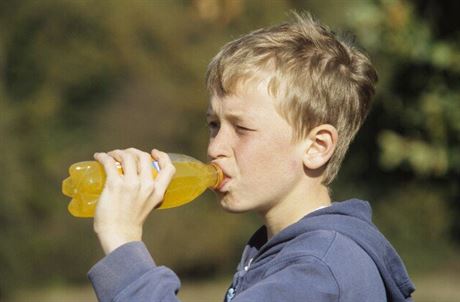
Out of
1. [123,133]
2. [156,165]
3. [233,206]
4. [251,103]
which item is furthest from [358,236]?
[123,133]

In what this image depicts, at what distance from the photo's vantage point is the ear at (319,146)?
2.98 m

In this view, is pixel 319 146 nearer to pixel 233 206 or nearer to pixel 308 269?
pixel 233 206

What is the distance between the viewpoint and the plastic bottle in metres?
2.83

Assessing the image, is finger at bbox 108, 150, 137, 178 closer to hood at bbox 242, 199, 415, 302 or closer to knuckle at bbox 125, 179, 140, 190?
knuckle at bbox 125, 179, 140, 190

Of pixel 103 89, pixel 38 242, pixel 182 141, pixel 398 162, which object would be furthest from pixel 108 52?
pixel 398 162

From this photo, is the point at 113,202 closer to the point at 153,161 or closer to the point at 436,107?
the point at 153,161

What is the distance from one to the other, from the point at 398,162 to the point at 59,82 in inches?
191

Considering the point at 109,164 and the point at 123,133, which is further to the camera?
the point at 123,133

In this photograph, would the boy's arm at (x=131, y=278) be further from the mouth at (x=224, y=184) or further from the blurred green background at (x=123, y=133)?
the blurred green background at (x=123, y=133)

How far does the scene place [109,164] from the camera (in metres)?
2.70

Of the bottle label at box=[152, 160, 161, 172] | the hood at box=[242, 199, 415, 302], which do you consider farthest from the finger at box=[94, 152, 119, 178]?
the hood at box=[242, 199, 415, 302]

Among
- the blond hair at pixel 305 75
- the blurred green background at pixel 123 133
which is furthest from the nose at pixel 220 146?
the blurred green background at pixel 123 133

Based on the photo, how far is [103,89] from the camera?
12.2m

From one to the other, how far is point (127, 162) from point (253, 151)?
382 mm
